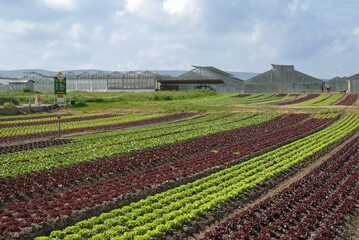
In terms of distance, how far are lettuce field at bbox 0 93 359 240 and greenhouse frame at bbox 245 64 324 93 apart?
2388 inches

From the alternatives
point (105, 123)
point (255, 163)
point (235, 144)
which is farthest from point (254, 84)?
point (255, 163)

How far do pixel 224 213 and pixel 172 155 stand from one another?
8.92 m

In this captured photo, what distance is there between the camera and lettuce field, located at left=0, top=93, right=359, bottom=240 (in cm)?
1071

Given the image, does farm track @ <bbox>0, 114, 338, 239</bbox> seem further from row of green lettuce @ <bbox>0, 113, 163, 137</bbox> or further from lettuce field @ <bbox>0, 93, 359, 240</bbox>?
row of green lettuce @ <bbox>0, 113, 163, 137</bbox>

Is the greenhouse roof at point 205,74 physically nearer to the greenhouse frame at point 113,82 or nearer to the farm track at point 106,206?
the greenhouse frame at point 113,82

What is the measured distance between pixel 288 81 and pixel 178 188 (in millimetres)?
77738

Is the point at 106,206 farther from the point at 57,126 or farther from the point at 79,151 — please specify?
the point at 57,126

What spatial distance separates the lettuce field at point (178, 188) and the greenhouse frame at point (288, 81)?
60651mm

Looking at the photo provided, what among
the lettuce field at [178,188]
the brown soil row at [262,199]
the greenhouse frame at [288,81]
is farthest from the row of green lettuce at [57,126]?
the greenhouse frame at [288,81]

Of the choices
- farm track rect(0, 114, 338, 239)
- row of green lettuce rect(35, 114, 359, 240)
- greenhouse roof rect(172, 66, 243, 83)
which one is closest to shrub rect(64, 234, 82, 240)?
row of green lettuce rect(35, 114, 359, 240)

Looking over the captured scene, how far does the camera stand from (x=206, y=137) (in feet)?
90.7

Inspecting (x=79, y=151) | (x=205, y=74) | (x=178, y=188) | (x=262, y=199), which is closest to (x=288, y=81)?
(x=205, y=74)

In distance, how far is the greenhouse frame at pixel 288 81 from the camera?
3369 inches

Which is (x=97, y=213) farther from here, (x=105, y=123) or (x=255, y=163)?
(x=105, y=123)
